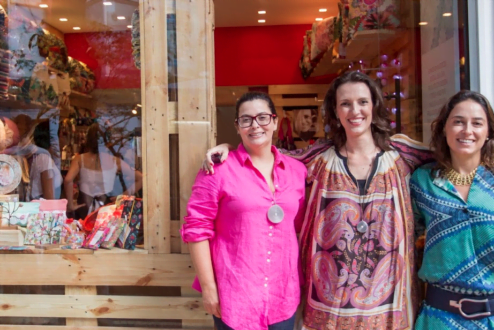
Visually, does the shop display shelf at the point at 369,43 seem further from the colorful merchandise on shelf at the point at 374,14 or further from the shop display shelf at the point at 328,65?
the shop display shelf at the point at 328,65

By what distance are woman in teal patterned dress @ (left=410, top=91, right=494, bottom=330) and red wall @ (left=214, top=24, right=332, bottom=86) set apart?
242 cm

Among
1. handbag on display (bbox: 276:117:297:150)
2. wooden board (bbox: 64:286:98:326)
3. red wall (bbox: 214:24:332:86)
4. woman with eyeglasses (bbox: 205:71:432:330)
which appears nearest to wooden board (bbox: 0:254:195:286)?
wooden board (bbox: 64:286:98:326)

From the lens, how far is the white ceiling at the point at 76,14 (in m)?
2.91

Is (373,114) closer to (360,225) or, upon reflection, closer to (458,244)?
(360,225)

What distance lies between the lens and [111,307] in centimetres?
249

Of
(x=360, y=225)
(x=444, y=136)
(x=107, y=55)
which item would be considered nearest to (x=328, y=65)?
(x=107, y=55)

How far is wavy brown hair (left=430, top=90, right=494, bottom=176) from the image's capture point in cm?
181

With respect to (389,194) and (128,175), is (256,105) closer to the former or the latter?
(389,194)

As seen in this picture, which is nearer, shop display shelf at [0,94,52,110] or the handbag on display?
shop display shelf at [0,94,52,110]

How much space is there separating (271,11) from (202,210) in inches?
107

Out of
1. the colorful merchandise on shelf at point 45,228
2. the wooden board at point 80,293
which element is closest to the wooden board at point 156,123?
the wooden board at point 80,293

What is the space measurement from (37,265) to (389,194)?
1921 millimetres

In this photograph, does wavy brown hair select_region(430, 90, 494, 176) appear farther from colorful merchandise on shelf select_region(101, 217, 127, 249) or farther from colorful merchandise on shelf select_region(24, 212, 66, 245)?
colorful merchandise on shelf select_region(24, 212, 66, 245)

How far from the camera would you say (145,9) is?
2.43 metres
